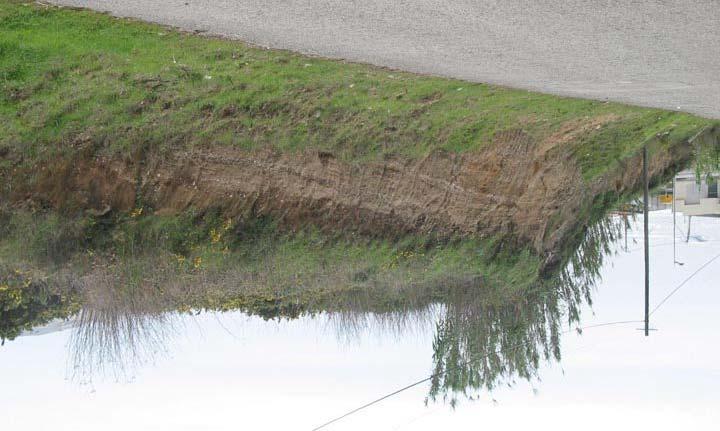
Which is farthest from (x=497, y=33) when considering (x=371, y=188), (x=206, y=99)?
(x=206, y=99)

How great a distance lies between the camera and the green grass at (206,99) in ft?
26.0

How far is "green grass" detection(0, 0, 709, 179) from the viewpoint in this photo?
7.93 metres

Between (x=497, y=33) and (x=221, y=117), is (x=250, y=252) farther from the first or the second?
(x=497, y=33)

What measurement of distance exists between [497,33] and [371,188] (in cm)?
238

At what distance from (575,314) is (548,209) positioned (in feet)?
7.63

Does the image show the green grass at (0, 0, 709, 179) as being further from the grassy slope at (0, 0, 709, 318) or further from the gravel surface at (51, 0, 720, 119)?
the gravel surface at (51, 0, 720, 119)

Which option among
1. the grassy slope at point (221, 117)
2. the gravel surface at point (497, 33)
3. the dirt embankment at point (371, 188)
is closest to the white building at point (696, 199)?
the dirt embankment at point (371, 188)

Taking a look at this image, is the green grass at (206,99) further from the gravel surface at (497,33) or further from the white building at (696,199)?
the white building at (696,199)

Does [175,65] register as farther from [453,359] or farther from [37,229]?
[453,359]

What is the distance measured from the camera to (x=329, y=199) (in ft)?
29.4

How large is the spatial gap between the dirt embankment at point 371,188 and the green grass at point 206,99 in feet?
0.61

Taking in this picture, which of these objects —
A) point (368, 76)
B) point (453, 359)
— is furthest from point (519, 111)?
point (453, 359)

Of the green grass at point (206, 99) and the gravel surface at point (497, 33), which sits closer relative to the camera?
the gravel surface at point (497, 33)

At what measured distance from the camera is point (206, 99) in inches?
336
